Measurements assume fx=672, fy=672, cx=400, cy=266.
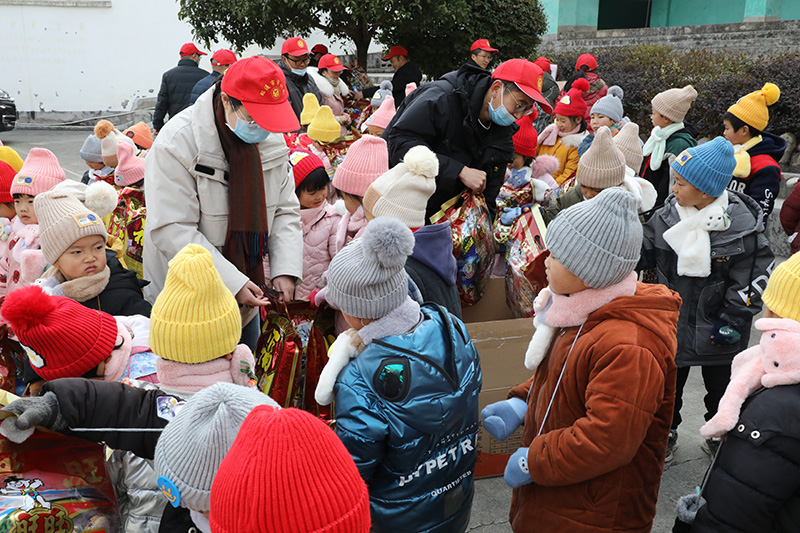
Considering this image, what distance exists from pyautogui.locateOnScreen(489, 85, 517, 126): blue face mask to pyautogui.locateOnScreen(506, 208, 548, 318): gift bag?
1.67ft

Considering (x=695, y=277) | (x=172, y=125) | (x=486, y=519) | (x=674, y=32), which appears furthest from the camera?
(x=674, y=32)

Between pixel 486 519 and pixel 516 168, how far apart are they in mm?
2303

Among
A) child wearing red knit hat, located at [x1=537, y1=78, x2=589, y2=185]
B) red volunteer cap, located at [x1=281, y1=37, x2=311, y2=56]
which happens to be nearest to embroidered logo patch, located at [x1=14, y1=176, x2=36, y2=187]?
red volunteer cap, located at [x1=281, y1=37, x2=311, y2=56]

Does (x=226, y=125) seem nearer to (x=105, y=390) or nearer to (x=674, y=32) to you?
(x=105, y=390)

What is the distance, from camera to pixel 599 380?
6.29 ft

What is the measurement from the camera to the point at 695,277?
338 cm

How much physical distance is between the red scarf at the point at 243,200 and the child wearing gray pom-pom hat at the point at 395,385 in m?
1.01

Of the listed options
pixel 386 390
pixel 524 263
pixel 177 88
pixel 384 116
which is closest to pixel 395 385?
pixel 386 390

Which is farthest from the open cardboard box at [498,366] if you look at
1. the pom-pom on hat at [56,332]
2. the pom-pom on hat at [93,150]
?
the pom-pom on hat at [93,150]

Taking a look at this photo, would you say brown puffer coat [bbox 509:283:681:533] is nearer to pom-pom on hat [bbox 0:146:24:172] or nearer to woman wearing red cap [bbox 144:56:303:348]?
woman wearing red cap [bbox 144:56:303:348]

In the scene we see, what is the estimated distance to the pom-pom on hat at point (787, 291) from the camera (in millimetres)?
1884

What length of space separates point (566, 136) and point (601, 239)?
469 centimetres

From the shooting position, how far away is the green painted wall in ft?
57.4

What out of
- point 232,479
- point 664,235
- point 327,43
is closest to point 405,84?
point 664,235
